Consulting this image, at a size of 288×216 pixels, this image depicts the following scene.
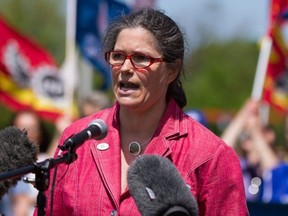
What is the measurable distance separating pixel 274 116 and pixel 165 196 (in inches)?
1467

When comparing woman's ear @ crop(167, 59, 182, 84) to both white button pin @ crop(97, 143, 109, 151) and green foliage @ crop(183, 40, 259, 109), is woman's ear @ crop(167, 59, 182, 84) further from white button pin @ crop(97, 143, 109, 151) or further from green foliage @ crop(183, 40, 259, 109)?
green foliage @ crop(183, 40, 259, 109)

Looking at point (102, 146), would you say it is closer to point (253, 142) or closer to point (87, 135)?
point (87, 135)

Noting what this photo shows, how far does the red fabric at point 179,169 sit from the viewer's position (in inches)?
196

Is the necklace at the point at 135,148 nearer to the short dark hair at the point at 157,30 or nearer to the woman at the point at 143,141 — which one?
the woman at the point at 143,141

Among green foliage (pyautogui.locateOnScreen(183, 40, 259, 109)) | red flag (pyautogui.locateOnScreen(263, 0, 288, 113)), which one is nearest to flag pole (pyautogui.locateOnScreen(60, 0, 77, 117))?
red flag (pyautogui.locateOnScreen(263, 0, 288, 113))

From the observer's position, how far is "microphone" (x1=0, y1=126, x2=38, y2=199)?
4816mm

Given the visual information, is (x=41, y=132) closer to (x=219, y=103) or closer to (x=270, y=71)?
(x=270, y=71)

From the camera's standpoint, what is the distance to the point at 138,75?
5039mm

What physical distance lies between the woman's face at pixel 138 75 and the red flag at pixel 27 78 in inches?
303

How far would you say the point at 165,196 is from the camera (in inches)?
169

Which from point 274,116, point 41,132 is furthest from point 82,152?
point 274,116

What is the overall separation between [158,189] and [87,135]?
46 cm

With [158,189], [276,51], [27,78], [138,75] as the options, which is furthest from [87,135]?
[27,78]

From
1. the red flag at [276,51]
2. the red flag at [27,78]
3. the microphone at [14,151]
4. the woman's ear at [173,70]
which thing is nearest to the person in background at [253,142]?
the red flag at [276,51]
